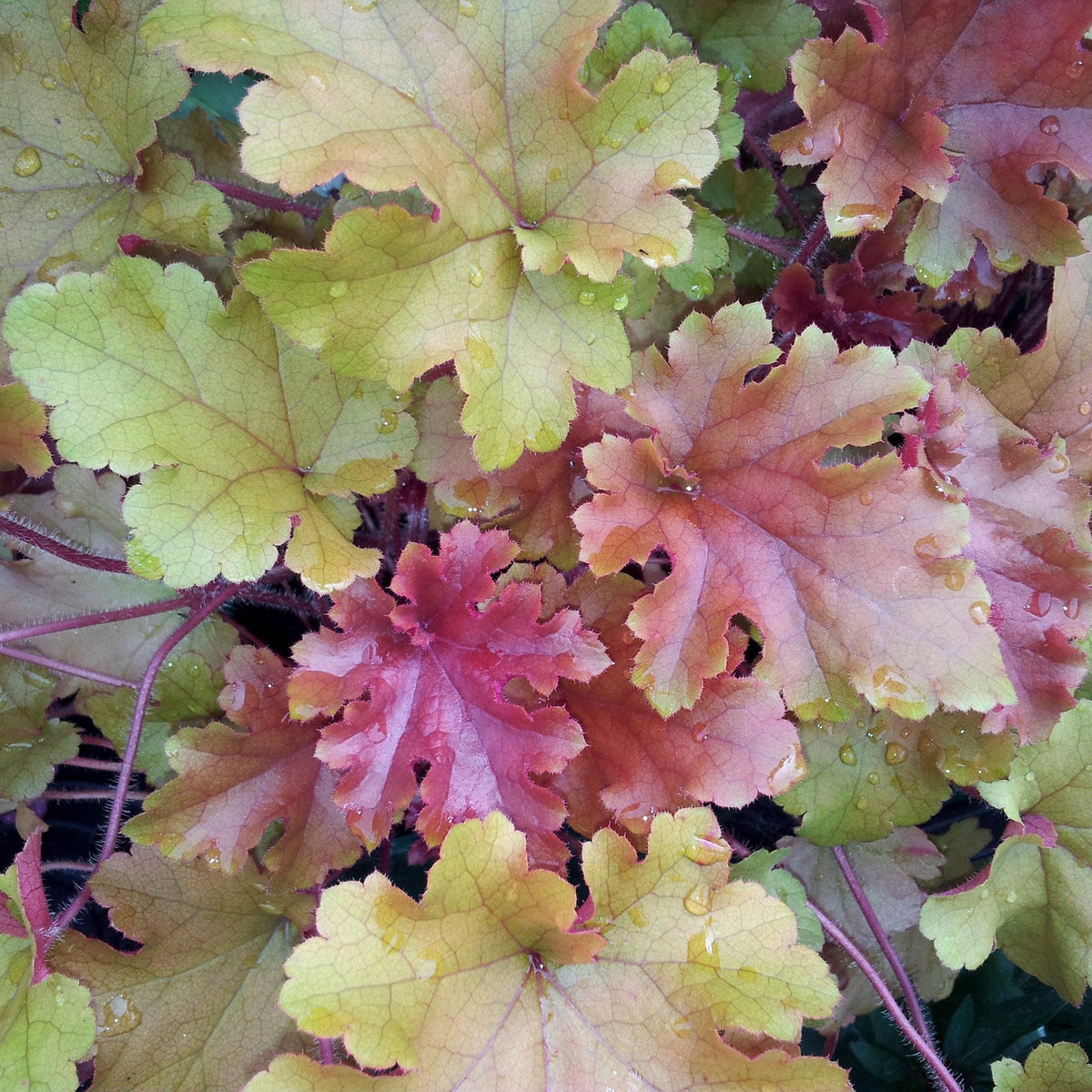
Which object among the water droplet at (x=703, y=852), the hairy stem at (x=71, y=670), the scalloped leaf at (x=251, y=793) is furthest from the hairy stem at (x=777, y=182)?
the hairy stem at (x=71, y=670)

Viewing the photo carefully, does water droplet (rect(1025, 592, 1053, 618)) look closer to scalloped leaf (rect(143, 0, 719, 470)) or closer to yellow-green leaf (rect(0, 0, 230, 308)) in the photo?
scalloped leaf (rect(143, 0, 719, 470))

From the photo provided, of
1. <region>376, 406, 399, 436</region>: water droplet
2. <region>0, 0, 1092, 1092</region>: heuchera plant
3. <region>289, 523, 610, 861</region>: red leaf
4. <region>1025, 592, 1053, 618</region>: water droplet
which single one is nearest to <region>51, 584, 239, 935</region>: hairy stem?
<region>0, 0, 1092, 1092</region>: heuchera plant

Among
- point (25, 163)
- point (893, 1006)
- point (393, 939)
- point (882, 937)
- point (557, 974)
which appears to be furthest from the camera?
point (882, 937)

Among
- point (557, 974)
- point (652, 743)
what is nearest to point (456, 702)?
point (652, 743)

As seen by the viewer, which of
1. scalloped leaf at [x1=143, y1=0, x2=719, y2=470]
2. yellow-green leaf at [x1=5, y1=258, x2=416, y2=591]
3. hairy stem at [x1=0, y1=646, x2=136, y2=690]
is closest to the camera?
scalloped leaf at [x1=143, y1=0, x2=719, y2=470]

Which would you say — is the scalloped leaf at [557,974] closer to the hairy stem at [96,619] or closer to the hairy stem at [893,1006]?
the hairy stem at [893,1006]

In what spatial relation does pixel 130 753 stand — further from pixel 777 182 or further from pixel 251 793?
pixel 777 182

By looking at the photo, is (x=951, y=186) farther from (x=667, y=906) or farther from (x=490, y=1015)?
(x=490, y=1015)
